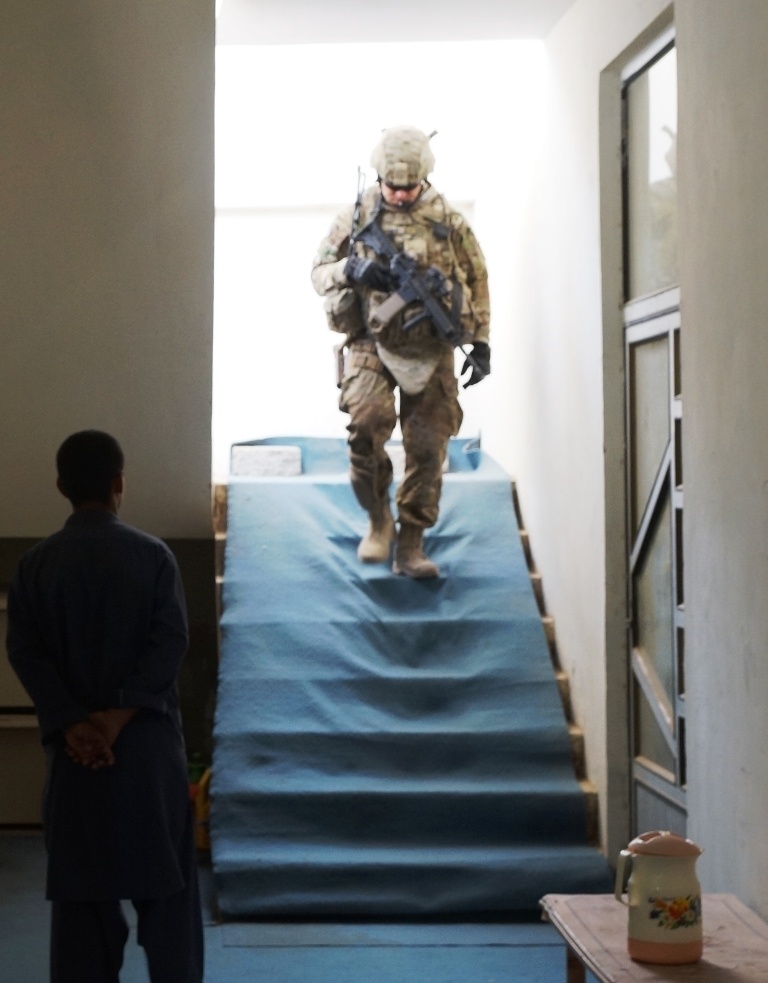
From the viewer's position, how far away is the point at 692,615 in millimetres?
→ 3291

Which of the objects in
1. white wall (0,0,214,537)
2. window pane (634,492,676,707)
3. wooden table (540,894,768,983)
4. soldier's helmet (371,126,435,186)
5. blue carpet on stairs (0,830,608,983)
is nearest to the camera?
wooden table (540,894,768,983)

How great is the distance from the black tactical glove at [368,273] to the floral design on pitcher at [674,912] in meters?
3.01

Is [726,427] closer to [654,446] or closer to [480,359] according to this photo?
[654,446]

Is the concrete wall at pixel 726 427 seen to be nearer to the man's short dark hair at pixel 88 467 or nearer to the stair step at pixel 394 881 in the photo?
the stair step at pixel 394 881

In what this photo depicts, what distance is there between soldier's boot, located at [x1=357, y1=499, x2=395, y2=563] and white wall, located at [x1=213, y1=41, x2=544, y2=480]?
2.91 ft

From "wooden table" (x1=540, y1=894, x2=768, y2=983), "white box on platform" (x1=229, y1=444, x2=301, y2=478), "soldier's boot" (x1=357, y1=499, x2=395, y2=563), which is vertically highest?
"white box on platform" (x1=229, y1=444, x2=301, y2=478)

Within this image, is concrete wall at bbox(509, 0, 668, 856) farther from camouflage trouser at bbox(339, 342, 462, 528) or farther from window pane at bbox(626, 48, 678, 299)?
camouflage trouser at bbox(339, 342, 462, 528)

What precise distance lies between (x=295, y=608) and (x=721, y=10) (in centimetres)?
282

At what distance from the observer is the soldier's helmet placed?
17.1 feet

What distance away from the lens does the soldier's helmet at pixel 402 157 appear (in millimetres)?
5223

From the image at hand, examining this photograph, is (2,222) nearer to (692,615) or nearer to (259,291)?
(692,615)

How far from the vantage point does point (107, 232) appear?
4.36 m

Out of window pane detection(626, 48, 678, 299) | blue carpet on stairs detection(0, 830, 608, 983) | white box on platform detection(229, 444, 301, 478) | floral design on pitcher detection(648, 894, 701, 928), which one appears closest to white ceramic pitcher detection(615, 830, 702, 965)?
floral design on pitcher detection(648, 894, 701, 928)

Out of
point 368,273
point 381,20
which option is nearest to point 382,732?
point 368,273
